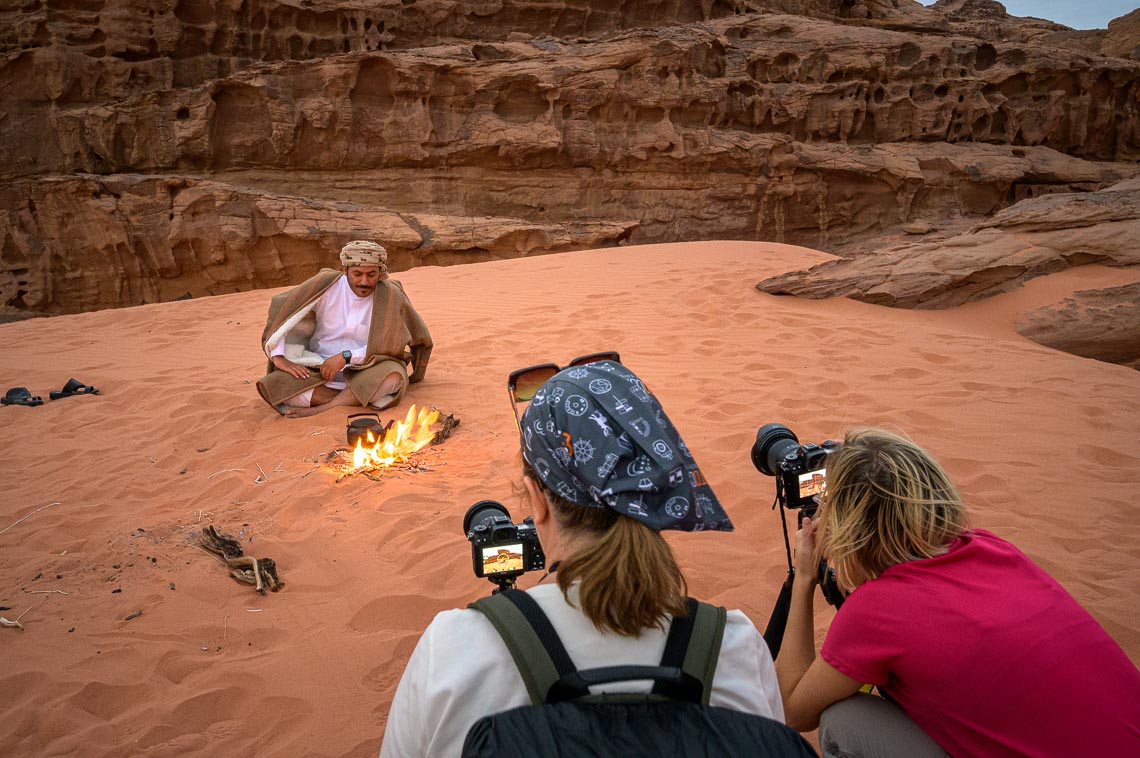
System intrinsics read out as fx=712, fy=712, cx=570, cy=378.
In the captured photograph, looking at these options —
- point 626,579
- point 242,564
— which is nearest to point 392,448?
point 242,564

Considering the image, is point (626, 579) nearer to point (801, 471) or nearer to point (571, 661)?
point (571, 661)

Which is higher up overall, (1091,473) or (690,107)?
(690,107)

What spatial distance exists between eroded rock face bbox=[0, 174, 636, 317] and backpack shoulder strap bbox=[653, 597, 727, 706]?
1447 cm

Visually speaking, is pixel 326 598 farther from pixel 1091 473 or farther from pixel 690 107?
pixel 690 107

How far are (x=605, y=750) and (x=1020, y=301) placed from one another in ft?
26.2

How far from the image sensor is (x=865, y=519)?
166cm

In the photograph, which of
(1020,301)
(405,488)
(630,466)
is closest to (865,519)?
(630,466)

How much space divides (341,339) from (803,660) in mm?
4301

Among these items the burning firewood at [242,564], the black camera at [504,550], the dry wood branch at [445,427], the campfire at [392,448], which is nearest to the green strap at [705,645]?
the black camera at [504,550]

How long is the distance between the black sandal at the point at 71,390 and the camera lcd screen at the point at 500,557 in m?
5.84

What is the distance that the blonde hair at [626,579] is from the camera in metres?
1.14

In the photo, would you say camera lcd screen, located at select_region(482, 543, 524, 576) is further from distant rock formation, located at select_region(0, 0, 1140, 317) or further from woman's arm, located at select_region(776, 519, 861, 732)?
distant rock formation, located at select_region(0, 0, 1140, 317)

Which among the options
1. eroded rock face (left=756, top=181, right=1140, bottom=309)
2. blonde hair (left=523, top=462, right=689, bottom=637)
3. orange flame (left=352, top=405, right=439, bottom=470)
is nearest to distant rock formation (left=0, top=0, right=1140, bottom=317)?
eroded rock face (left=756, top=181, right=1140, bottom=309)

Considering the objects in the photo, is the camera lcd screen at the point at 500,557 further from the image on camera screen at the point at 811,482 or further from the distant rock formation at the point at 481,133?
the distant rock formation at the point at 481,133
